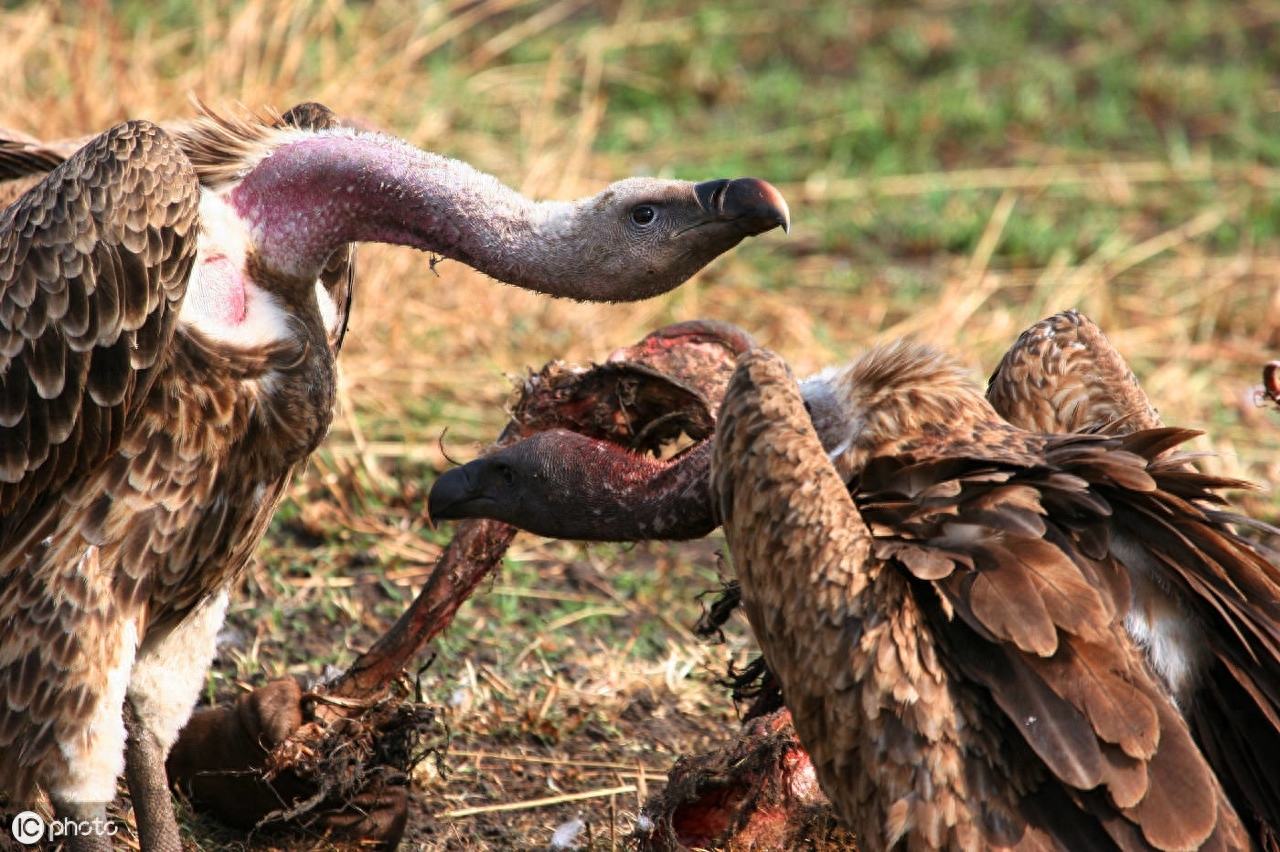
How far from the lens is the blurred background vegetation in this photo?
4562 millimetres

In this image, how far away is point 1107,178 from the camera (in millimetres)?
7750

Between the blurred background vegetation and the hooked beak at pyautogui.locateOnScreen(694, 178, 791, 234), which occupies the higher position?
the hooked beak at pyautogui.locateOnScreen(694, 178, 791, 234)

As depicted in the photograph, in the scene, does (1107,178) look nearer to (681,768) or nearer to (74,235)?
(681,768)

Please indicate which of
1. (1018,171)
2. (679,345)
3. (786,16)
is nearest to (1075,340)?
(679,345)

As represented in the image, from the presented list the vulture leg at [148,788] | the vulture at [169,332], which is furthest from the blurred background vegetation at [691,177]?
the vulture at [169,332]

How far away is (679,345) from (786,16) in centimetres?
617

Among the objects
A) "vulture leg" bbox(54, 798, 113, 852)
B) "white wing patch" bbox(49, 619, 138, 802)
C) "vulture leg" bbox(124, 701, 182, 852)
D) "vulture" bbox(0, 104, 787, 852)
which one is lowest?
"vulture leg" bbox(124, 701, 182, 852)

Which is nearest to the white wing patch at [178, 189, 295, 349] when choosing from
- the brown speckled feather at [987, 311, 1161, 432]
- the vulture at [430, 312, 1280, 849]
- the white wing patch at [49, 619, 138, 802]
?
the white wing patch at [49, 619, 138, 802]

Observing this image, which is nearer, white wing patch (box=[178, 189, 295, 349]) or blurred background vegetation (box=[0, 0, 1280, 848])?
white wing patch (box=[178, 189, 295, 349])

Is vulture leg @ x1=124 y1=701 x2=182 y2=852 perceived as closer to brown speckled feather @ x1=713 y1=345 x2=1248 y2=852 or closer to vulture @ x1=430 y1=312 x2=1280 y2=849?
vulture @ x1=430 y1=312 x2=1280 y2=849

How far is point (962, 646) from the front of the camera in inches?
107

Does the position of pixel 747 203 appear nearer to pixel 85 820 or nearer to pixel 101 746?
pixel 101 746

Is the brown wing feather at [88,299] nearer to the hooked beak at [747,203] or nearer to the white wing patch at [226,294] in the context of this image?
the white wing patch at [226,294]

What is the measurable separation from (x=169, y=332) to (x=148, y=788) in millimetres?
1001
